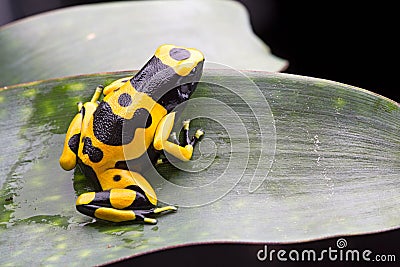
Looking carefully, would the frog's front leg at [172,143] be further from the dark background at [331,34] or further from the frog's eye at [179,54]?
the dark background at [331,34]

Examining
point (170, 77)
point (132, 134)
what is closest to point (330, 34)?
point (170, 77)

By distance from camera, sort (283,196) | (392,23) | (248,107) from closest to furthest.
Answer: (283,196), (248,107), (392,23)

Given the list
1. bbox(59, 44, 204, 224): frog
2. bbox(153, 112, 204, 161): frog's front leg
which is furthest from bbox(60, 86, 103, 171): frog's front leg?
bbox(153, 112, 204, 161): frog's front leg

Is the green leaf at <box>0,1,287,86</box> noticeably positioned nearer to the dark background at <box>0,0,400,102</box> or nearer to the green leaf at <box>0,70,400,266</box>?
the green leaf at <box>0,70,400,266</box>

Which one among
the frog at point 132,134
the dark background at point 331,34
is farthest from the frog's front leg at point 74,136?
the dark background at point 331,34

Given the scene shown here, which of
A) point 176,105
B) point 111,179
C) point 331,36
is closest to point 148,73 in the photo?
point 176,105

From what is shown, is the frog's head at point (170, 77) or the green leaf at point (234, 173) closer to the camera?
the green leaf at point (234, 173)

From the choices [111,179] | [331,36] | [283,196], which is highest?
[283,196]

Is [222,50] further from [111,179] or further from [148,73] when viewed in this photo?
[111,179]
